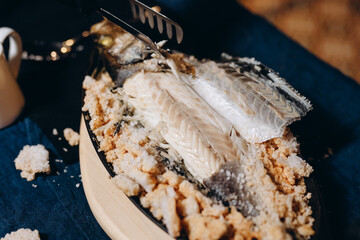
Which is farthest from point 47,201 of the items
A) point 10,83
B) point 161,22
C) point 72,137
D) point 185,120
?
point 161,22

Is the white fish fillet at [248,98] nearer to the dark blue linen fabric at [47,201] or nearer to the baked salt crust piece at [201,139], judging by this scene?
the baked salt crust piece at [201,139]

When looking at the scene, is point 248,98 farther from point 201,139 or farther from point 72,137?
point 72,137

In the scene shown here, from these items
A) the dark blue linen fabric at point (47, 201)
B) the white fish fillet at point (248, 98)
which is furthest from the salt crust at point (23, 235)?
the white fish fillet at point (248, 98)

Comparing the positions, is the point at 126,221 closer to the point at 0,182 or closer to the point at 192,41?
the point at 0,182

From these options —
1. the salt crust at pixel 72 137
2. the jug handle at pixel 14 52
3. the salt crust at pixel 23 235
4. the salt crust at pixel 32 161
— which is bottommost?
the salt crust at pixel 23 235

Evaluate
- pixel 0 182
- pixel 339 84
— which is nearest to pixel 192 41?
pixel 339 84

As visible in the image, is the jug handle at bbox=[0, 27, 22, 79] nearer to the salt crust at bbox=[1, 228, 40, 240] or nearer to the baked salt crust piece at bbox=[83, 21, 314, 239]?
the baked salt crust piece at bbox=[83, 21, 314, 239]
